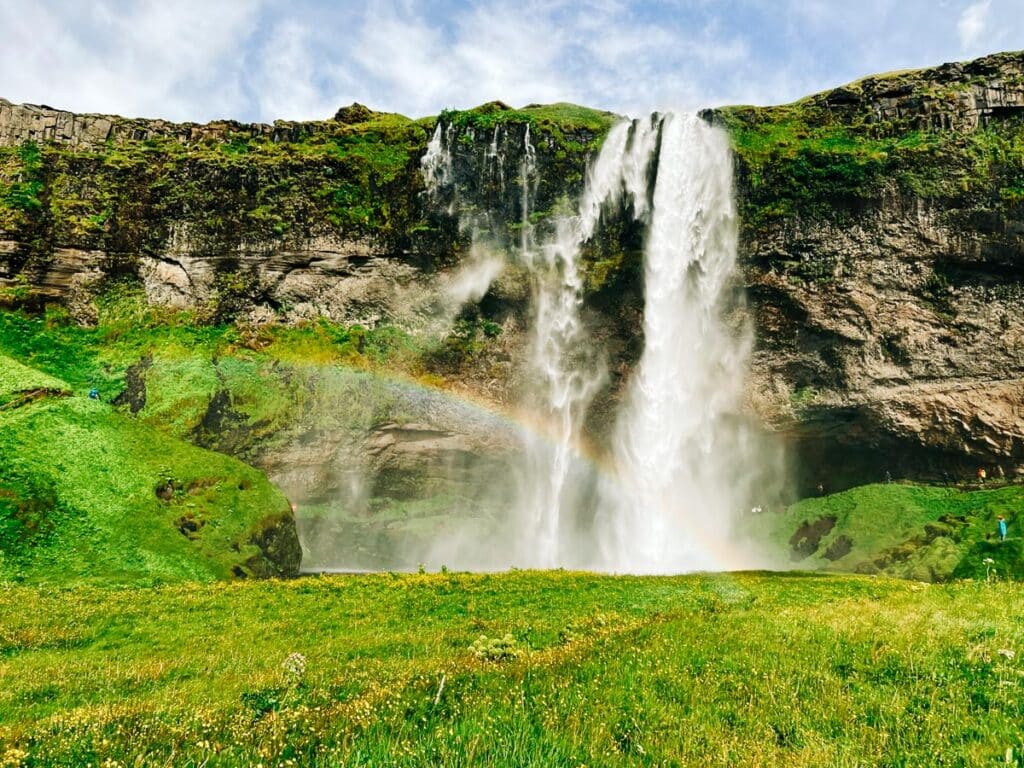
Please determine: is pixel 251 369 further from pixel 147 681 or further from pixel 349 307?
pixel 147 681

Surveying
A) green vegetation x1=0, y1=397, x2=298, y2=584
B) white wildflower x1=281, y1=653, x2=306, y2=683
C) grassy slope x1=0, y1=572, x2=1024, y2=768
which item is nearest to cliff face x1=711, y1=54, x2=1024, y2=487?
grassy slope x1=0, y1=572, x2=1024, y2=768

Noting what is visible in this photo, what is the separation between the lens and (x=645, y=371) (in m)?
48.8

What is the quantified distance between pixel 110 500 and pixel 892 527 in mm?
45724

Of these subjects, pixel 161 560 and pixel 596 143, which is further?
pixel 596 143

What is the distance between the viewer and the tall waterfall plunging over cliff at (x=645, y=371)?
47.5m

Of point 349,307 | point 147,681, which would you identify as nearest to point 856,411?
point 349,307

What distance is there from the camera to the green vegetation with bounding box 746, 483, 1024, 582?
36.5 metres

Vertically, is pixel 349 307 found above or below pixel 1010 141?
below

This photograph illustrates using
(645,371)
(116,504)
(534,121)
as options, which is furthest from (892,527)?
(116,504)

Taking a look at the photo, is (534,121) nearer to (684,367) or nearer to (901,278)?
(684,367)

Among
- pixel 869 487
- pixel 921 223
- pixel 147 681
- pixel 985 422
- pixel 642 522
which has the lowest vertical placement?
pixel 147 681

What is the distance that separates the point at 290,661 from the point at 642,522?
40254mm

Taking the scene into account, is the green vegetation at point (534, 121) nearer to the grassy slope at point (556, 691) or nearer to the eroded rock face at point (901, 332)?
the eroded rock face at point (901, 332)

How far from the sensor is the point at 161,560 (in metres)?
25.1
